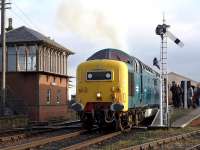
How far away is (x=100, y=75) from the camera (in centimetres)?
1962

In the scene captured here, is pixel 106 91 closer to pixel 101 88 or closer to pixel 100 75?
pixel 101 88

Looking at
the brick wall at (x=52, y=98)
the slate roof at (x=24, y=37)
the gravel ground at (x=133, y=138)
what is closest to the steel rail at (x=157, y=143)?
the gravel ground at (x=133, y=138)

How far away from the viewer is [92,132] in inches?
812

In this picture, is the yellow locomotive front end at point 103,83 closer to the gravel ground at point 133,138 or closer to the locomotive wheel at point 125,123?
the locomotive wheel at point 125,123

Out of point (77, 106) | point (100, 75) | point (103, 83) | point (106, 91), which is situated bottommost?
point (77, 106)

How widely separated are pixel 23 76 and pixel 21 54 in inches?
66.6

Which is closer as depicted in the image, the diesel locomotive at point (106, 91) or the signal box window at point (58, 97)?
the diesel locomotive at point (106, 91)

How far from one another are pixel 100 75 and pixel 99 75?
42 mm

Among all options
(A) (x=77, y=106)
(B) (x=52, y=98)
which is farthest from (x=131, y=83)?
(B) (x=52, y=98)

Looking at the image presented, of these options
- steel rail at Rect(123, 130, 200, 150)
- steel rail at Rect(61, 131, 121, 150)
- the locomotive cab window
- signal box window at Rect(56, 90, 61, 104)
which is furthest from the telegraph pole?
steel rail at Rect(123, 130, 200, 150)

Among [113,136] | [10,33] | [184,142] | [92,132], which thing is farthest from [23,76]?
[184,142]

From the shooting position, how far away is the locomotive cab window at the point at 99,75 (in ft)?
63.9

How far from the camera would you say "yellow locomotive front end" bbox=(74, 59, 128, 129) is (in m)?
19.3

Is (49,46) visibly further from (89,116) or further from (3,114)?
(89,116)
